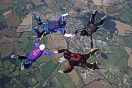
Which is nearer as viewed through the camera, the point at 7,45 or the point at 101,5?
the point at 7,45

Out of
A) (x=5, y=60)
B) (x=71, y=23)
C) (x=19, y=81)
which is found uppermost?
(x=71, y=23)

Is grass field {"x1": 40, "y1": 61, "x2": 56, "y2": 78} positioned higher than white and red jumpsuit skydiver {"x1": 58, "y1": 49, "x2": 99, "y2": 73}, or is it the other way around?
white and red jumpsuit skydiver {"x1": 58, "y1": 49, "x2": 99, "y2": 73}

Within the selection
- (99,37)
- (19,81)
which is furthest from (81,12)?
(19,81)

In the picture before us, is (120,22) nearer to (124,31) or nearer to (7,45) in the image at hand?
(124,31)

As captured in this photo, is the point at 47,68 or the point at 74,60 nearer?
the point at 74,60

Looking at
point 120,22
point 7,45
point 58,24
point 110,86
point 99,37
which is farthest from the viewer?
point 120,22

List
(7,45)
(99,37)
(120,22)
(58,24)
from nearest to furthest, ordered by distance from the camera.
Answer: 1. (58,24)
2. (7,45)
3. (99,37)
4. (120,22)

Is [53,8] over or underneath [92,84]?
over

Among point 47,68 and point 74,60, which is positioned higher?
point 74,60

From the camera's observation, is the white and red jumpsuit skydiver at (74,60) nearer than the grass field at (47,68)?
Yes

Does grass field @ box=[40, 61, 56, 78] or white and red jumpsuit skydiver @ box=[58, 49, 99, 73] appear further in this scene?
grass field @ box=[40, 61, 56, 78]

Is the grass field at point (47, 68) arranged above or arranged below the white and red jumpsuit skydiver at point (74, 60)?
below
